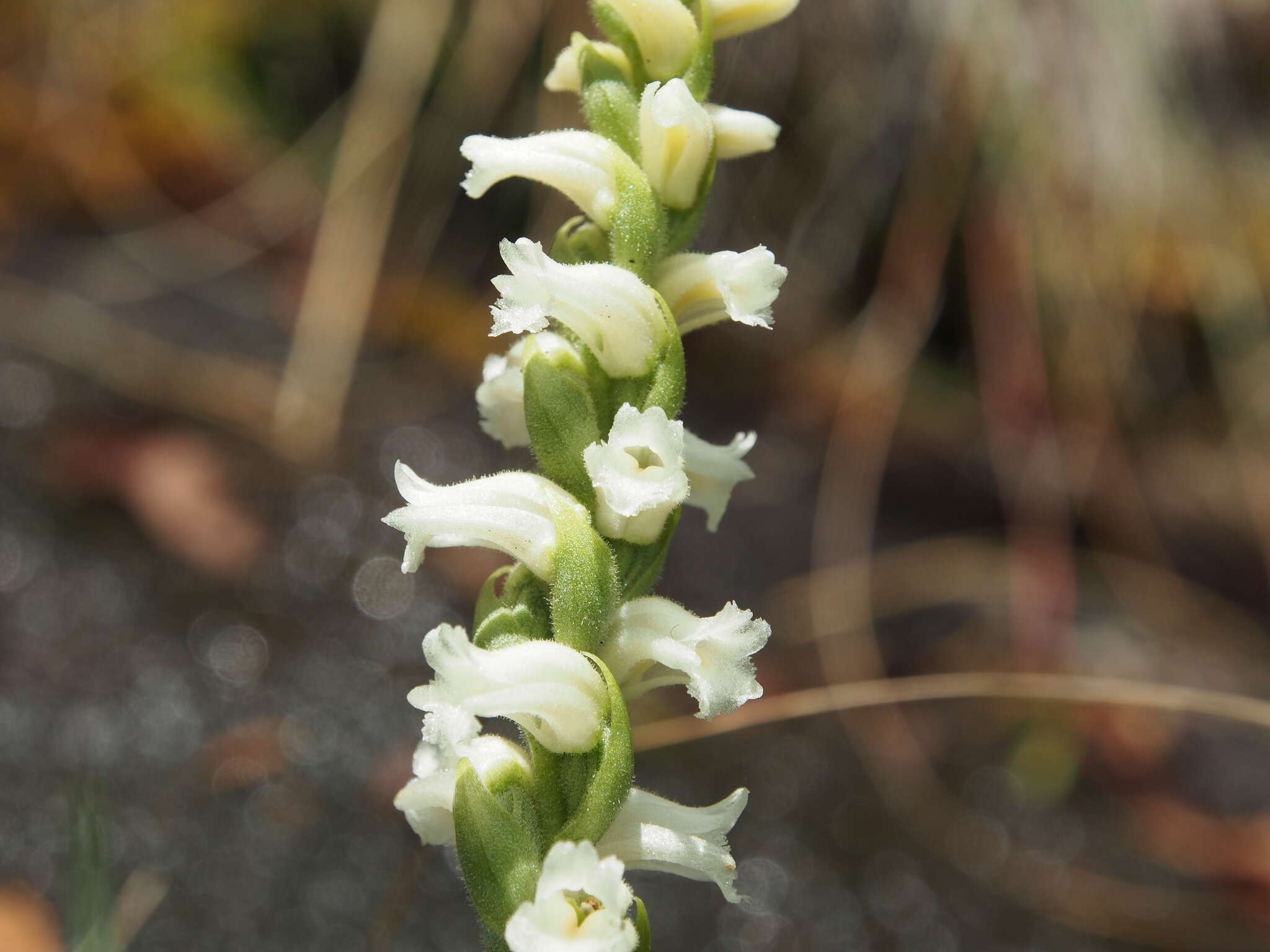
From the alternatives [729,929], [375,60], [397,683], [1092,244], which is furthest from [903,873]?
[375,60]

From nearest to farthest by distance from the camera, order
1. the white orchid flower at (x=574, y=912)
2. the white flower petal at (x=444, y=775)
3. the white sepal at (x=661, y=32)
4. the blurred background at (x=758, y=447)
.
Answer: the white orchid flower at (x=574, y=912) → the white flower petal at (x=444, y=775) → the white sepal at (x=661, y=32) → the blurred background at (x=758, y=447)

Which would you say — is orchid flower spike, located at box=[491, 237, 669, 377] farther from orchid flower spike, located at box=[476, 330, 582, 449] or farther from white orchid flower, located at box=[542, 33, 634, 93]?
white orchid flower, located at box=[542, 33, 634, 93]

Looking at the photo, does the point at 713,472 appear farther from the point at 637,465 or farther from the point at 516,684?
the point at 516,684

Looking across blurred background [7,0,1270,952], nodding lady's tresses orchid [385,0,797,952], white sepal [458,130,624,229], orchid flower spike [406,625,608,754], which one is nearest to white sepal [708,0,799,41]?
nodding lady's tresses orchid [385,0,797,952]

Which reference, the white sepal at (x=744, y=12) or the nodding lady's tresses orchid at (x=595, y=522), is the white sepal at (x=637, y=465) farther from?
the white sepal at (x=744, y=12)

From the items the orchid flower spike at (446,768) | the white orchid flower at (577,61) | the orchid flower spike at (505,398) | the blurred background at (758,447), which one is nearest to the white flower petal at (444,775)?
the orchid flower spike at (446,768)
